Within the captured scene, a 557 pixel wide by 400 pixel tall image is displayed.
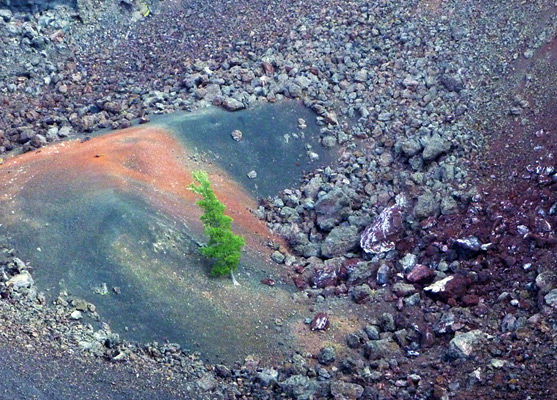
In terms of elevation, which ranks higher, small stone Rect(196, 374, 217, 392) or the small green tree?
the small green tree

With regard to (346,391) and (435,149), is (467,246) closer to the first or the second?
(435,149)

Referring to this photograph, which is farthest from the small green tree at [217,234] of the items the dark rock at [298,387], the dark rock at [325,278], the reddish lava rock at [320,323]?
the dark rock at [298,387]

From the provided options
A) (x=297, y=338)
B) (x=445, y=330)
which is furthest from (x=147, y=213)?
(x=445, y=330)

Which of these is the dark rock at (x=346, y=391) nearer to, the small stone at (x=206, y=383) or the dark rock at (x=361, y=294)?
the small stone at (x=206, y=383)

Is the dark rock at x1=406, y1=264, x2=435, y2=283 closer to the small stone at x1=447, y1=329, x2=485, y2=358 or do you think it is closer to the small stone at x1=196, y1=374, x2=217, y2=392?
the small stone at x1=447, y1=329, x2=485, y2=358

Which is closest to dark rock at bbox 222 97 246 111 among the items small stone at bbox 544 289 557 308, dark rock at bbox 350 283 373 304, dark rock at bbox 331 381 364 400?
dark rock at bbox 350 283 373 304
